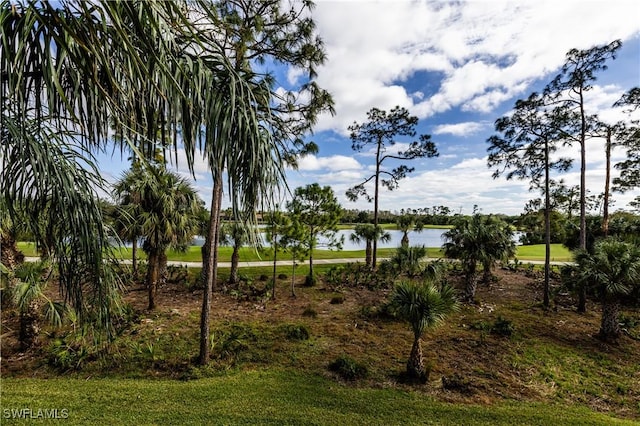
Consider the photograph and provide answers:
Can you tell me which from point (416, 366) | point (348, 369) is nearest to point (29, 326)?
point (348, 369)

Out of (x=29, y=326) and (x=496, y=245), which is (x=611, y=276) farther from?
(x=29, y=326)

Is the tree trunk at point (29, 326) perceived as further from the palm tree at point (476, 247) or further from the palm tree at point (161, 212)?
the palm tree at point (476, 247)

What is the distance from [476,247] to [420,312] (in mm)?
6274

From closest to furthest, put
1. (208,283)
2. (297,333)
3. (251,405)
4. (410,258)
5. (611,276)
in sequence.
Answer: (251,405)
(208,283)
(297,333)
(611,276)
(410,258)

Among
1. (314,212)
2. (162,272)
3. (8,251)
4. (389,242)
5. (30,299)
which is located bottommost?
(162,272)

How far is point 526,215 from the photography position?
11062 mm

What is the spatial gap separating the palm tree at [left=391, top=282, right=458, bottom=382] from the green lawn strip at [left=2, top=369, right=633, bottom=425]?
649 millimetres

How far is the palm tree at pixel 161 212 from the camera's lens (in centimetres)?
797

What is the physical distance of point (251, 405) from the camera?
15.0 ft

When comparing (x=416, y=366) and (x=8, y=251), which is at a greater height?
(x=8, y=251)

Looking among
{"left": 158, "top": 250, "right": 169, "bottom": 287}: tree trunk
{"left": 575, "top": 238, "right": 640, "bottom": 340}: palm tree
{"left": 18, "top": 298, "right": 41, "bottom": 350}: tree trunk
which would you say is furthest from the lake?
{"left": 575, "top": 238, "right": 640, "bottom": 340}: palm tree

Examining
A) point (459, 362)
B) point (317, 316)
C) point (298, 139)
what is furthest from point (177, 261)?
point (459, 362)

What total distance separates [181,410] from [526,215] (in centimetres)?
1252

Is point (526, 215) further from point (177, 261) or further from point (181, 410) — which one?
point (177, 261)
